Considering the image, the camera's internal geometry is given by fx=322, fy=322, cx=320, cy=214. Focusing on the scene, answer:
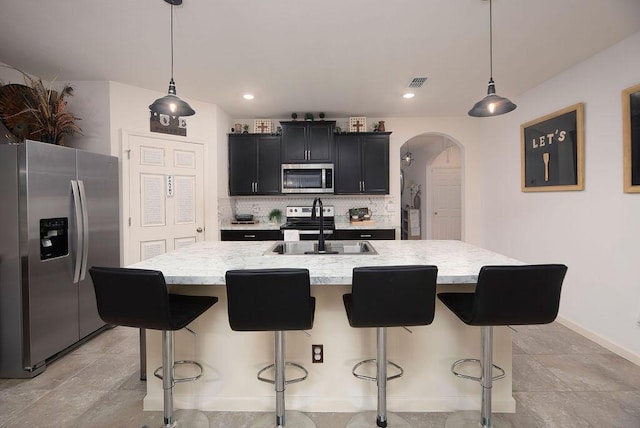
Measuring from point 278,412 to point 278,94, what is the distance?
10.6ft

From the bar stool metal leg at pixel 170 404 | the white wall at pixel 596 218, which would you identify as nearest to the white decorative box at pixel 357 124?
the white wall at pixel 596 218

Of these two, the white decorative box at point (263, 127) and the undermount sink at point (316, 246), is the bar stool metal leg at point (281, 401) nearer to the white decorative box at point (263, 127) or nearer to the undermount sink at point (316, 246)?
the undermount sink at point (316, 246)

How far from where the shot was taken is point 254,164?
4.62 metres

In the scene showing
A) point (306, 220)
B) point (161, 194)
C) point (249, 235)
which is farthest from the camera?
point (306, 220)

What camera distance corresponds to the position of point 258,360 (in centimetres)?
191

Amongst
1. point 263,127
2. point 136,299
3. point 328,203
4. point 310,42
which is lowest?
point 136,299

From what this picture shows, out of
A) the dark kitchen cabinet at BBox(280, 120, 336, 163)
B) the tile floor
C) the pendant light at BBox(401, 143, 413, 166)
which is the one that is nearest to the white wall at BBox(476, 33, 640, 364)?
the tile floor

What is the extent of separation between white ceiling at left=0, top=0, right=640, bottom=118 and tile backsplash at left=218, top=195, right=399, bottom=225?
5.41 feet

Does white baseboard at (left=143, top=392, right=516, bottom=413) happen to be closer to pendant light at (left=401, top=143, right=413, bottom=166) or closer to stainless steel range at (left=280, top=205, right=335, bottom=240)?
stainless steel range at (left=280, top=205, right=335, bottom=240)

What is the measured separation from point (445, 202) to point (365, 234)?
143 inches

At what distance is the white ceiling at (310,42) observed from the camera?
2180 millimetres

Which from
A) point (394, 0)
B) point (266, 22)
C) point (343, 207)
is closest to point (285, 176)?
point (343, 207)

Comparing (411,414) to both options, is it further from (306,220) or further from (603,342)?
(306,220)

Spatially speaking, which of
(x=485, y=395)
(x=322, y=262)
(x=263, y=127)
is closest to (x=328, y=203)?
(x=263, y=127)
